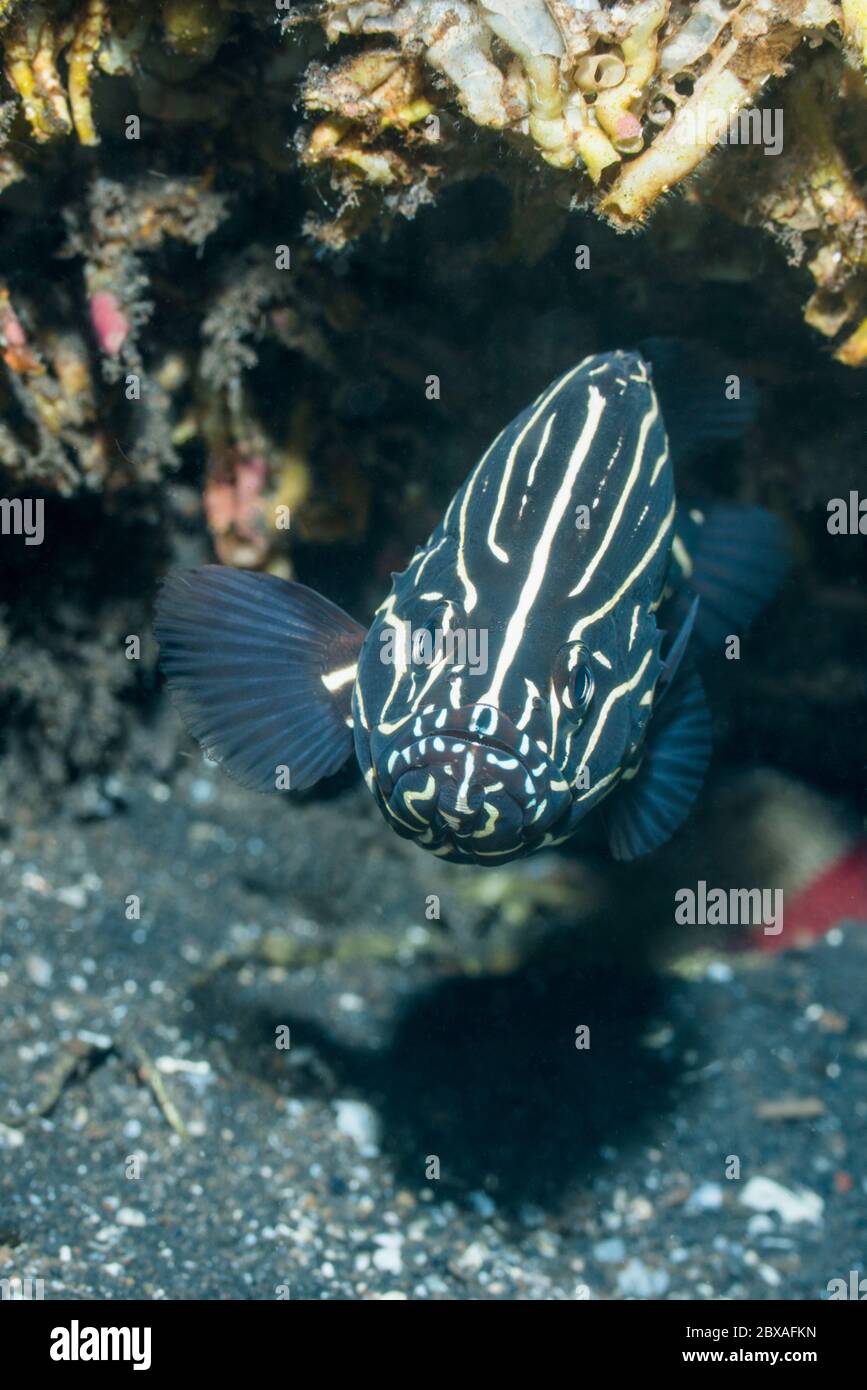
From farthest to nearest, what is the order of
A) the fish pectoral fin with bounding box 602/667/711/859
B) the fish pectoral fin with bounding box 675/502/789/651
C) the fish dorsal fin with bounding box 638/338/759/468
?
the fish pectoral fin with bounding box 675/502/789/651
the fish dorsal fin with bounding box 638/338/759/468
the fish pectoral fin with bounding box 602/667/711/859

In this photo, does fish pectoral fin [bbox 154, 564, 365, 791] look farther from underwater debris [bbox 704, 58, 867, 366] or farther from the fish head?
underwater debris [bbox 704, 58, 867, 366]

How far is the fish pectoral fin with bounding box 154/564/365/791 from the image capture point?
11.3 ft

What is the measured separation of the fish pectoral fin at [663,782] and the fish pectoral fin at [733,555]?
0.73 m

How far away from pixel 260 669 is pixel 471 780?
44.2 inches

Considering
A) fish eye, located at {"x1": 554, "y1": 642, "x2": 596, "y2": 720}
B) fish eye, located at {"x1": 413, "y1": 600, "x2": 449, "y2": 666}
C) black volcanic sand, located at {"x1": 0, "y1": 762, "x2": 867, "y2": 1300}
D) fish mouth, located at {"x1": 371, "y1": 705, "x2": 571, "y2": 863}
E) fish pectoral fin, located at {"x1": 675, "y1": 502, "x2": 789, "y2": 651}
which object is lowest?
black volcanic sand, located at {"x1": 0, "y1": 762, "x2": 867, "y2": 1300}

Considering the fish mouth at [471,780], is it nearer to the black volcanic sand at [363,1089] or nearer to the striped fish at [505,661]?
the striped fish at [505,661]

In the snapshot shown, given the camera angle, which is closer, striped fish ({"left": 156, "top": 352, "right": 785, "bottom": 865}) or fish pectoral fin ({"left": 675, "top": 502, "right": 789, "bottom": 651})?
striped fish ({"left": 156, "top": 352, "right": 785, "bottom": 865})

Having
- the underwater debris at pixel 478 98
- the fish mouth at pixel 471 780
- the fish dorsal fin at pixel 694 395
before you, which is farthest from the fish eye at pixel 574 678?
the fish dorsal fin at pixel 694 395

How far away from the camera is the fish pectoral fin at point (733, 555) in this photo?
4383 mm

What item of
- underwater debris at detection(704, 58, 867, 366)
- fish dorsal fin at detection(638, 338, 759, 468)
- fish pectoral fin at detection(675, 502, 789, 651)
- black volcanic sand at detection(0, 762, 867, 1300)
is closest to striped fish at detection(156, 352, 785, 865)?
fish dorsal fin at detection(638, 338, 759, 468)

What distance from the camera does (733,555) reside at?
14.4ft

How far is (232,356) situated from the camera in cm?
431

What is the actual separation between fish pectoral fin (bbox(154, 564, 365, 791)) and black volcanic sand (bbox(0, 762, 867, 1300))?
1634 mm
